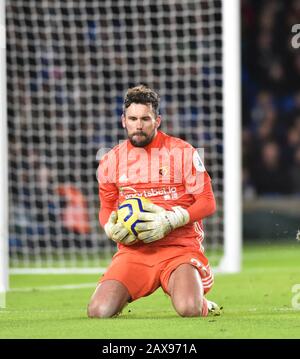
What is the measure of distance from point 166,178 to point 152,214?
40 centimetres

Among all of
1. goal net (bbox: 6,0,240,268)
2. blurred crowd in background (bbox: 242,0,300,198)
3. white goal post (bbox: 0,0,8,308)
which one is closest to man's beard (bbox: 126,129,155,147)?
white goal post (bbox: 0,0,8,308)

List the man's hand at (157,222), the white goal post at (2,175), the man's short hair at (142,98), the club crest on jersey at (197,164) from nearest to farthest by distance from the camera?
the man's hand at (157,222)
the man's short hair at (142,98)
the club crest on jersey at (197,164)
the white goal post at (2,175)

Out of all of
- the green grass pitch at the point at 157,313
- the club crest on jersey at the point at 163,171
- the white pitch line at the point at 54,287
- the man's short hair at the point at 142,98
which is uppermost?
the man's short hair at the point at 142,98

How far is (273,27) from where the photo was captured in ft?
66.5

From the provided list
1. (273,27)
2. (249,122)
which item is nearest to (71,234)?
(249,122)

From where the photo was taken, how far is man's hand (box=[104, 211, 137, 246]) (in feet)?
24.1

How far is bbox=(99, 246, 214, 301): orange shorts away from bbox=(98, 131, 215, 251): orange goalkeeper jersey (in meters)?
0.06

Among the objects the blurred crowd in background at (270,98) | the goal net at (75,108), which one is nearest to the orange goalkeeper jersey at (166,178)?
the goal net at (75,108)

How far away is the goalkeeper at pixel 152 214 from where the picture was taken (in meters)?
7.30

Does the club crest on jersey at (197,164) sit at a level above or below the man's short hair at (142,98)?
below

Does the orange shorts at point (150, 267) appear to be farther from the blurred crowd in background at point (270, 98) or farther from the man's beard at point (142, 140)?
the blurred crowd in background at point (270, 98)

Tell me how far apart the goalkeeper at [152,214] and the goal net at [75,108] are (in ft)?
21.9

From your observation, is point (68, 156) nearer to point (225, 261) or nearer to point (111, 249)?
point (111, 249)

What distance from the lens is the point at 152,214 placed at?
23.9 feet
